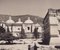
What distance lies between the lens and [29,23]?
5.20 metres

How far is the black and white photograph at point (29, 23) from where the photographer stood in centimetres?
497

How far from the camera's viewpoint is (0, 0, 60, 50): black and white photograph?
4969 mm

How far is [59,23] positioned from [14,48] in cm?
112

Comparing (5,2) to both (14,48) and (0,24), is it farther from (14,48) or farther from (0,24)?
(14,48)

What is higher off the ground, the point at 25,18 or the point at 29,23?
the point at 25,18

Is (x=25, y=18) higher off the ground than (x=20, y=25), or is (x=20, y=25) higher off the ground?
(x=25, y=18)

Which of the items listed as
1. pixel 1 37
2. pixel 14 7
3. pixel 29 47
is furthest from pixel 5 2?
pixel 29 47

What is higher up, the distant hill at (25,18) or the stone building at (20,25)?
the distant hill at (25,18)

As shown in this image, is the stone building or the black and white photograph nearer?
the black and white photograph

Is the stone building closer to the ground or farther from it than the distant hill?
closer to the ground

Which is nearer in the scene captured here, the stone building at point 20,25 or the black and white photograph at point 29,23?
the black and white photograph at point 29,23

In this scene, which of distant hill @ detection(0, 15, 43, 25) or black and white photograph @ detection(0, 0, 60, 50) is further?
distant hill @ detection(0, 15, 43, 25)

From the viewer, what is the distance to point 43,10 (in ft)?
16.9

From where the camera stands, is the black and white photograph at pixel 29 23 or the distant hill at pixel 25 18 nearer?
the black and white photograph at pixel 29 23
